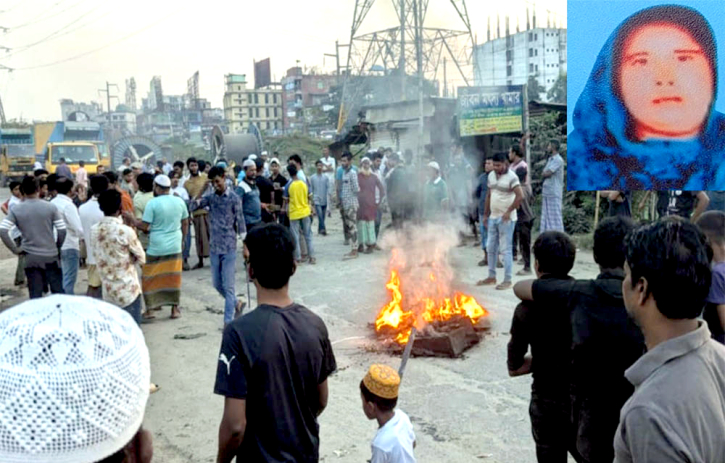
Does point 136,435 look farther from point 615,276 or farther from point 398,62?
point 398,62

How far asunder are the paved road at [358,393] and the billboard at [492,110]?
739cm

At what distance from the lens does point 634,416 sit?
1.62 m

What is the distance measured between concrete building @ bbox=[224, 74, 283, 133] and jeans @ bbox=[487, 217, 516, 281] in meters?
87.3

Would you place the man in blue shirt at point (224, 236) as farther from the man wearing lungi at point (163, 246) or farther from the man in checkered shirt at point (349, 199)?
the man in checkered shirt at point (349, 199)

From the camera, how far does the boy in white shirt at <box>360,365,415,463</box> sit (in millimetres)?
3111

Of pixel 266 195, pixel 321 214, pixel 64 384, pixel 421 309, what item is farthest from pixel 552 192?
pixel 64 384

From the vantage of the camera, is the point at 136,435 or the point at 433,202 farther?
the point at 433,202

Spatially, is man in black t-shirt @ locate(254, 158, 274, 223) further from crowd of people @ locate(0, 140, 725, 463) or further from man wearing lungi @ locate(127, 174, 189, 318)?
crowd of people @ locate(0, 140, 725, 463)

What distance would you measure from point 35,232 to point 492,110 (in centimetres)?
1179

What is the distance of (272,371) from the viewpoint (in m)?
2.64

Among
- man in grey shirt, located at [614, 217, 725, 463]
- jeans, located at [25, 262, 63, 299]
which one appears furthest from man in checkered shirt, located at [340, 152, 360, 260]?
man in grey shirt, located at [614, 217, 725, 463]

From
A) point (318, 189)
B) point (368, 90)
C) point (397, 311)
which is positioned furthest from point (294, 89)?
point (397, 311)

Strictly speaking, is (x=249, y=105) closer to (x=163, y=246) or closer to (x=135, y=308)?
(x=163, y=246)

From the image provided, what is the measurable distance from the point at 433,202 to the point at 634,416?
37.4ft
